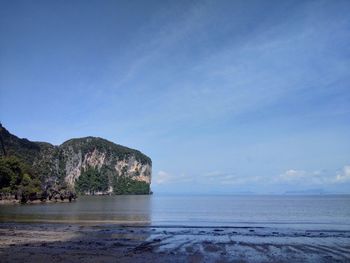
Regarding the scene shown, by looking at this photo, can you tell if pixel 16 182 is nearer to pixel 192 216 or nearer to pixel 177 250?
pixel 192 216

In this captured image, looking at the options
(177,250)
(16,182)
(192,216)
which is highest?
(16,182)

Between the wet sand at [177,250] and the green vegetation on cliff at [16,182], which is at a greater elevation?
the green vegetation on cliff at [16,182]

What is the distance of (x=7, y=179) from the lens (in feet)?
443

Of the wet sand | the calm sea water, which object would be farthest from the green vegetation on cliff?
the wet sand

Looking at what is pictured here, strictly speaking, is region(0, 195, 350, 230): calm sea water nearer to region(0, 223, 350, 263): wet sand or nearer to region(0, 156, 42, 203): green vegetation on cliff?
region(0, 223, 350, 263): wet sand

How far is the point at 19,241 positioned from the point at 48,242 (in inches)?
75.2

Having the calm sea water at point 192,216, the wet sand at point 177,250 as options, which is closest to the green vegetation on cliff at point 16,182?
the calm sea water at point 192,216

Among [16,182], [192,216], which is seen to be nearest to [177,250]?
[192,216]

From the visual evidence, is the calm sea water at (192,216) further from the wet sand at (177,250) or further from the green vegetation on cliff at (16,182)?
the green vegetation on cliff at (16,182)

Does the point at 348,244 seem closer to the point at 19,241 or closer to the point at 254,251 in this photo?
the point at 254,251

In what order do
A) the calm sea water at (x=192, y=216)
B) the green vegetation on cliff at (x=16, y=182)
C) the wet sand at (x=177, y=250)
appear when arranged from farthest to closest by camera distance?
1. the green vegetation on cliff at (x=16, y=182)
2. the calm sea water at (x=192, y=216)
3. the wet sand at (x=177, y=250)

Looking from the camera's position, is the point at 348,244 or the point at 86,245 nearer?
the point at 86,245

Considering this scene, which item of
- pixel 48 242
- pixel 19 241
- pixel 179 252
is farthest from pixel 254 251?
pixel 19 241

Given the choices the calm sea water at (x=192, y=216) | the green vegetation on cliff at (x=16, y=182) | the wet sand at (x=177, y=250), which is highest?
the green vegetation on cliff at (x=16, y=182)
